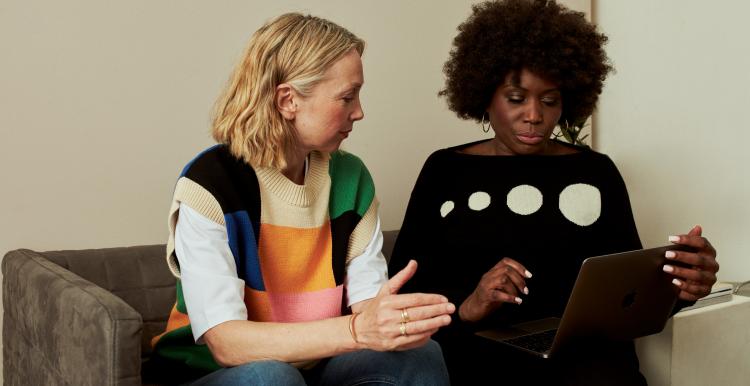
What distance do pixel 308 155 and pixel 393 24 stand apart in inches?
44.6

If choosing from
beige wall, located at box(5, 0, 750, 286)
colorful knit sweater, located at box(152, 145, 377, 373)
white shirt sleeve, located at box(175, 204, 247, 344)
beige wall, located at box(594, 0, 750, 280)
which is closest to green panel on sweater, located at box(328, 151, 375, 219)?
colorful knit sweater, located at box(152, 145, 377, 373)

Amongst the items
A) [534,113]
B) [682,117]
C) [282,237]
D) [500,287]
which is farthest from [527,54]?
[682,117]

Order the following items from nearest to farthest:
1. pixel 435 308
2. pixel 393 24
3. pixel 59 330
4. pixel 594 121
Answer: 1. pixel 435 308
2. pixel 59 330
3. pixel 393 24
4. pixel 594 121

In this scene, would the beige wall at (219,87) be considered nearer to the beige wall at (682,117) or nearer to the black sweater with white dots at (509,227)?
the beige wall at (682,117)

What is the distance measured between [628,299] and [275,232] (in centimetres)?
71

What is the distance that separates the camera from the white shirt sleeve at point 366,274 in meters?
1.58

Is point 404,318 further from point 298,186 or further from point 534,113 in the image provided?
point 534,113

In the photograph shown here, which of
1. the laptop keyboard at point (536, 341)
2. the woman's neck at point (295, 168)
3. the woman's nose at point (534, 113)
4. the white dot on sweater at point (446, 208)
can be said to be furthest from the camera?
the white dot on sweater at point (446, 208)

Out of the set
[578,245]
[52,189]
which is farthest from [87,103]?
[578,245]

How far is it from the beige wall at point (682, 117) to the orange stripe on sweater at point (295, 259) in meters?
1.52

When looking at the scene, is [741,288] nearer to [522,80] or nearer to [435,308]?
[522,80]

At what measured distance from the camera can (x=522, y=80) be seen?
1.92m

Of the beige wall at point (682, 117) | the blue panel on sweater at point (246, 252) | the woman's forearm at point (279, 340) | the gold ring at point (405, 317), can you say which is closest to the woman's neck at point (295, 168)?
the blue panel on sweater at point (246, 252)

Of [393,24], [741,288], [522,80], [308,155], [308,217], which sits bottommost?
[741,288]
